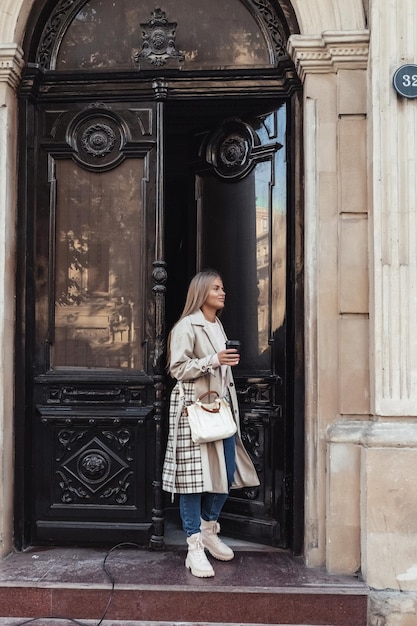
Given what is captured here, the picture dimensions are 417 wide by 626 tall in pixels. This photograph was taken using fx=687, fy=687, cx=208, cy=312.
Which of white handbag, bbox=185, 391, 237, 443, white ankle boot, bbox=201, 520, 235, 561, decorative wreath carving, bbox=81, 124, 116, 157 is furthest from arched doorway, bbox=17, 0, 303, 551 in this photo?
white handbag, bbox=185, 391, 237, 443

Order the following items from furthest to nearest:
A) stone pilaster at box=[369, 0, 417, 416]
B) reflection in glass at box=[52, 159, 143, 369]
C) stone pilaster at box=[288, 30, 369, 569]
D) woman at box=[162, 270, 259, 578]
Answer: reflection in glass at box=[52, 159, 143, 369]
stone pilaster at box=[288, 30, 369, 569]
woman at box=[162, 270, 259, 578]
stone pilaster at box=[369, 0, 417, 416]

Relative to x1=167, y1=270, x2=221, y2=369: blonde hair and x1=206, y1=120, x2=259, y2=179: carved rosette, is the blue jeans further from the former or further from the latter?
x1=206, y1=120, x2=259, y2=179: carved rosette

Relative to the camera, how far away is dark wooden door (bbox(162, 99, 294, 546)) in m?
5.48

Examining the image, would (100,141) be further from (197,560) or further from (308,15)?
(197,560)

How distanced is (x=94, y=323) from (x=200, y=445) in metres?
1.39

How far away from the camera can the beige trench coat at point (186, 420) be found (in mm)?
4781

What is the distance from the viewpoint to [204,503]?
16.7 ft

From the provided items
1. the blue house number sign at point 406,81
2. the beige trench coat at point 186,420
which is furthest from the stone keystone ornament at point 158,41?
the beige trench coat at point 186,420

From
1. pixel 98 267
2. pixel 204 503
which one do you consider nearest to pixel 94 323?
pixel 98 267

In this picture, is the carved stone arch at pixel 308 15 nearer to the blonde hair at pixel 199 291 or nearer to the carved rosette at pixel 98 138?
the carved rosette at pixel 98 138

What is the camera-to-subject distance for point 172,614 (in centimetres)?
450

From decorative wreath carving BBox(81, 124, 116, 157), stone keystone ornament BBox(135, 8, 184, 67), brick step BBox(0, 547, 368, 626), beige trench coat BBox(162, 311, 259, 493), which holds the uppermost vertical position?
stone keystone ornament BBox(135, 8, 184, 67)

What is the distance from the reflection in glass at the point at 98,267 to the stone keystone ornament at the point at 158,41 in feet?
A: 2.74

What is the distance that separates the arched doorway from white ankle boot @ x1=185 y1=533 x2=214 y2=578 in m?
0.50
